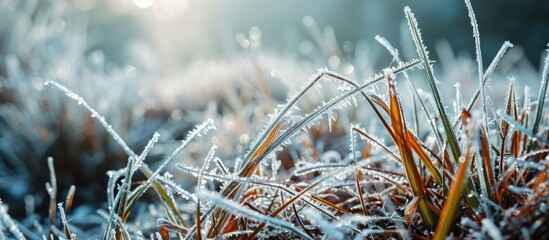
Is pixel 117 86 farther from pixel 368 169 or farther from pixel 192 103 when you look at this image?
pixel 368 169

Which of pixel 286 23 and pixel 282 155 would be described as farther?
pixel 286 23

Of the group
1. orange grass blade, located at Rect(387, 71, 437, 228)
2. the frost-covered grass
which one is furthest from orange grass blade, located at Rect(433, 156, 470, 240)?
orange grass blade, located at Rect(387, 71, 437, 228)

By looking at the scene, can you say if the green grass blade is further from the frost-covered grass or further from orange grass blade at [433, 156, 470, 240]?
orange grass blade at [433, 156, 470, 240]

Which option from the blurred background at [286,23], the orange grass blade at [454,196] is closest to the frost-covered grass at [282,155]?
the orange grass blade at [454,196]

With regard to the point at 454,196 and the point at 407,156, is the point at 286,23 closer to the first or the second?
the point at 407,156

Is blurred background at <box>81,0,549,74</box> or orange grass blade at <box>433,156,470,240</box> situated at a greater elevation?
blurred background at <box>81,0,549,74</box>

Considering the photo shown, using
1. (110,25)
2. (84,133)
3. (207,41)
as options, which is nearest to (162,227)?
(84,133)

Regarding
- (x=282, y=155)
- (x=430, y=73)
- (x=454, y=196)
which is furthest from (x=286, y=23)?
(x=454, y=196)

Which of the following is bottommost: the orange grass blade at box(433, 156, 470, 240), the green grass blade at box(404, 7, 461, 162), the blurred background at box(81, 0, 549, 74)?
the orange grass blade at box(433, 156, 470, 240)
